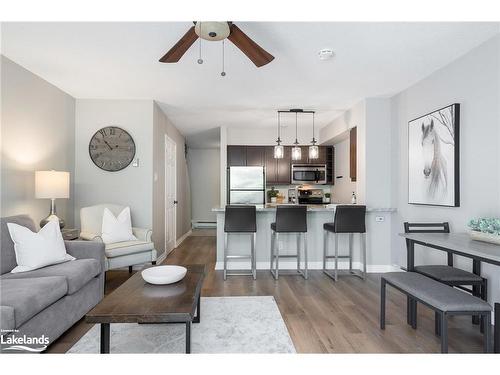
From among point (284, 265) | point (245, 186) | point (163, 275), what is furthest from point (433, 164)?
point (245, 186)

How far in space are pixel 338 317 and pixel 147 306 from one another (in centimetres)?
176

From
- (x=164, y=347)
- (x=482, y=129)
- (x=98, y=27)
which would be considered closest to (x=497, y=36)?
(x=482, y=129)

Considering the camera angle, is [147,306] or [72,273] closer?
[147,306]

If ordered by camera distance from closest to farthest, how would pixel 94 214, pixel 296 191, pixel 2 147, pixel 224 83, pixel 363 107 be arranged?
pixel 2 147 → pixel 224 83 → pixel 94 214 → pixel 363 107 → pixel 296 191

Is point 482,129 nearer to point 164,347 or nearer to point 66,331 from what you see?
point 164,347

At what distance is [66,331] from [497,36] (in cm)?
441

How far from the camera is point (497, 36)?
2531 millimetres

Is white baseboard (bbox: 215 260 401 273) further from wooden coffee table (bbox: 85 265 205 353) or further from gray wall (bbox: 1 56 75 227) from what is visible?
gray wall (bbox: 1 56 75 227)

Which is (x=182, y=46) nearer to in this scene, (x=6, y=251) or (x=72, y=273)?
(x=72, y=273)

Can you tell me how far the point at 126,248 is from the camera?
11.6 feet

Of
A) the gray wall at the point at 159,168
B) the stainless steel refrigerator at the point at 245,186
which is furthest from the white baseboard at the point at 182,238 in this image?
the stainless steel refrigerator at the point at 245,186

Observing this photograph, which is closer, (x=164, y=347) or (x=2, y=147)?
(x=164, y=347)

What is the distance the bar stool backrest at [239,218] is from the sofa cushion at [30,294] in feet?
6.48

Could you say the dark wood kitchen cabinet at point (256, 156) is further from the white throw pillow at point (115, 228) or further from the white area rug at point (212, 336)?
the white area rug at point (212, 336)
